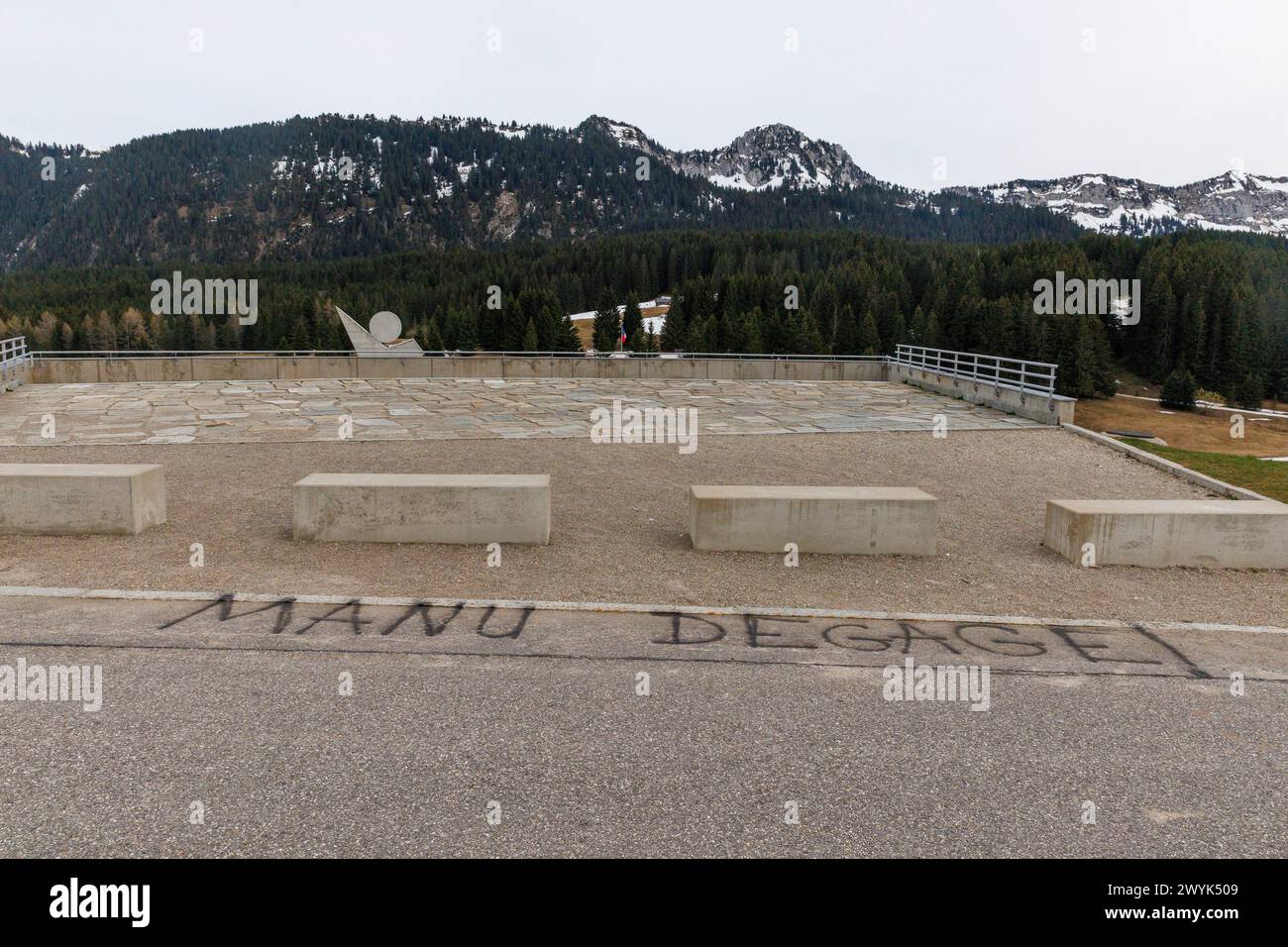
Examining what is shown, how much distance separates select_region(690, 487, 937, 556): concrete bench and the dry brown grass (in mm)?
75836

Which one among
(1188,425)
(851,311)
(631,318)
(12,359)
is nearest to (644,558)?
(12,359)

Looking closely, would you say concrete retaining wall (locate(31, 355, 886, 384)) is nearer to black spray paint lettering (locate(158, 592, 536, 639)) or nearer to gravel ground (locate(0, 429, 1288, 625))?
gravel ground (locate(0, 429, 1288, 625))

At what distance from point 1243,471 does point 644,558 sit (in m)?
14.0

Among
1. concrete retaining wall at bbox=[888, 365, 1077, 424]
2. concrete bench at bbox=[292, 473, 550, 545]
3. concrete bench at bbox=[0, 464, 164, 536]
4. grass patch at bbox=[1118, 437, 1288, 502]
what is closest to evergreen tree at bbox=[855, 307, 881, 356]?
concrete retaining wall at bbox=[888, 365, 1077, 424]

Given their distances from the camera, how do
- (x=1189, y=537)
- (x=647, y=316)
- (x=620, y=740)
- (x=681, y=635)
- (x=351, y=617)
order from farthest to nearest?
(x=647, y=316), (x=1189, y=537), (x=351, y=617), (x=681, y=635), (x=620, y=740)

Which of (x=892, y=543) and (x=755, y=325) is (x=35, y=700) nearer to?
(x=892, y=543)

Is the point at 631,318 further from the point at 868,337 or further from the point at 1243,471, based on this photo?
the point at 1243,471

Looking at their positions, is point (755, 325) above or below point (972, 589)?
above

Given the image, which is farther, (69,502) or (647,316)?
(647,316)

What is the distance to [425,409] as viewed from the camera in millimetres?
22391

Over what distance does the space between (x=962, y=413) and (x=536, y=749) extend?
19910 millimetres

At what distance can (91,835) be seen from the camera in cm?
378

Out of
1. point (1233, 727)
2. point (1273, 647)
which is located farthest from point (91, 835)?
point (1273, 647)

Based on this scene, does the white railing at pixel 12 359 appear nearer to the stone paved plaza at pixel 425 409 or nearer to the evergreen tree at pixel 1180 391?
the stone paved plaza at pixel 425 409
